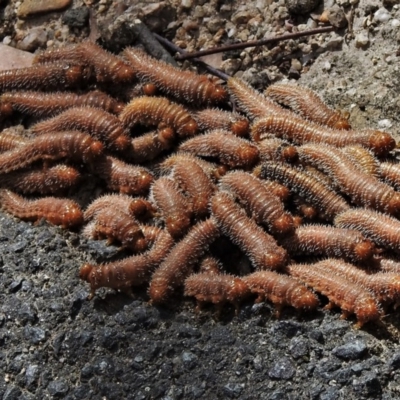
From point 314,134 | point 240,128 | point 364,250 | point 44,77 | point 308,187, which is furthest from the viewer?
point 44,77

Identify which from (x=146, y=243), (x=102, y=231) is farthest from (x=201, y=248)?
(x=102, y=231)

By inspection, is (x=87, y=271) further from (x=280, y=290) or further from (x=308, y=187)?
(x=308, y=187)

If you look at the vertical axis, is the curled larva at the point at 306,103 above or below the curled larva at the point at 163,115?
above

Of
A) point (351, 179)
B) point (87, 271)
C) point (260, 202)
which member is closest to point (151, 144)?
point (260, 202)

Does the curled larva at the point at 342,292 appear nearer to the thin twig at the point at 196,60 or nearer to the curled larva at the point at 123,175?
the curled larva at the point at 123,175

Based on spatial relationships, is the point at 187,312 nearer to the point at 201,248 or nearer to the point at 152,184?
the point at 201,248

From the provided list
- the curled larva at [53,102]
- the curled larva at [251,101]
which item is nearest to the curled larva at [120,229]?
the curled larva at [53,102]
